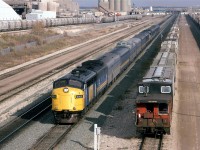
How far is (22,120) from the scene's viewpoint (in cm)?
2561

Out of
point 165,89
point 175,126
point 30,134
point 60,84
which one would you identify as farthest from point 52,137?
point 175,126

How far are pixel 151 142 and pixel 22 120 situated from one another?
346 inches

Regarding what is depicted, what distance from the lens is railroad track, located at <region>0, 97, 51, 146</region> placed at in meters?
22.5

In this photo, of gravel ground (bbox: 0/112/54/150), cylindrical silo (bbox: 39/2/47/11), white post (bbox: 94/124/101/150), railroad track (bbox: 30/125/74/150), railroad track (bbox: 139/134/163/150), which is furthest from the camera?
cylindrical silo (bbox: 39/2/47/11)

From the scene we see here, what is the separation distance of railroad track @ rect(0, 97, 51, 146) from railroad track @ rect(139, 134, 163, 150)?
7137 millimetres

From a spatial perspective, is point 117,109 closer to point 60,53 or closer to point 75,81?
point 75,81

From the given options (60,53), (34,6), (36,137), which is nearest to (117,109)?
(36,137)

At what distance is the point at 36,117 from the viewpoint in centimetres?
2605

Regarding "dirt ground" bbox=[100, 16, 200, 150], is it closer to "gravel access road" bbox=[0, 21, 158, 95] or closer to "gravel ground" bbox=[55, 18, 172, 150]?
"gravel ground" bbox=[55, 18, 172, 150]

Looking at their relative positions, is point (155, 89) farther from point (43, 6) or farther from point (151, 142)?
point (43, 6)

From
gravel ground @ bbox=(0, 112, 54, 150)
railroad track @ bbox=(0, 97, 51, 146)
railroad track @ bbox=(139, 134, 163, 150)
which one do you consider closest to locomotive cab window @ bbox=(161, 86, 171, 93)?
railroad track @ bbox=(139, 134, 163, 150)

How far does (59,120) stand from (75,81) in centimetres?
243

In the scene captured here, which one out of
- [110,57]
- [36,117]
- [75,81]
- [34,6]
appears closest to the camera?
[75,81]

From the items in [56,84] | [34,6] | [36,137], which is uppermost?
[34,6]
